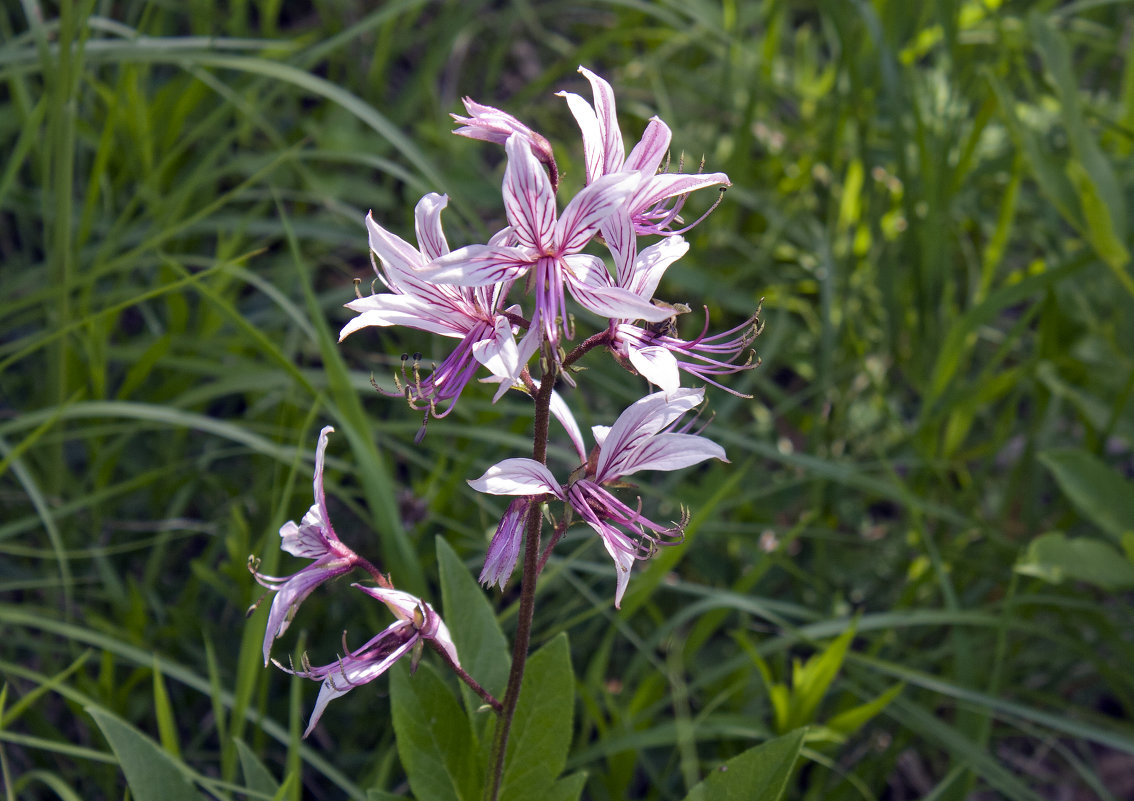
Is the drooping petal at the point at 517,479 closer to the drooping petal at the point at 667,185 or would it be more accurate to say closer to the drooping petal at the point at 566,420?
the drooping petal at the point at 566,420

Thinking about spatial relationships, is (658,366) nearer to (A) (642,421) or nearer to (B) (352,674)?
(A) (642,421)

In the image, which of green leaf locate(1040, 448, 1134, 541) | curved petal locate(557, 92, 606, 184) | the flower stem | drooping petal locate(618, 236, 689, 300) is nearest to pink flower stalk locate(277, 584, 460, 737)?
the flower stem

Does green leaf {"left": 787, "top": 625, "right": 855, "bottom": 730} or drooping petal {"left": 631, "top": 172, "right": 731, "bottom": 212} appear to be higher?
drooping petal {"left": 631, "top": 172, "right": 731, "bottom": 212}

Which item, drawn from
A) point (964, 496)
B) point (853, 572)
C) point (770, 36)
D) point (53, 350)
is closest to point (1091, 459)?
point (964, 496)

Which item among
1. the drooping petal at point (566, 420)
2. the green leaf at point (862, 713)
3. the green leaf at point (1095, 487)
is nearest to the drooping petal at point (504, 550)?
the drooping petal at point (566, 420)

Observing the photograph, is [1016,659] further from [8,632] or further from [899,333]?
[8,632]

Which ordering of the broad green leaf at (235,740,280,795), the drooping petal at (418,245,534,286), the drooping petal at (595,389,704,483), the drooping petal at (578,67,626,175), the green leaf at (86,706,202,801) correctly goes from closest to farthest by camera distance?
the drooping petal at (418,245,534,286)
the drooping petal at (578,67,626,175)
the drooping petal at (595,389,704,483)
the green leaf at (86,706,202,801)
the broad green leaf at (235,740,280,795)

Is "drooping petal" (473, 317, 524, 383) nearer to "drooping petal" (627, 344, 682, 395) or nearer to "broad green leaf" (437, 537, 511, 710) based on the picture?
"drooping petal" (627, 344, 682, 395)
